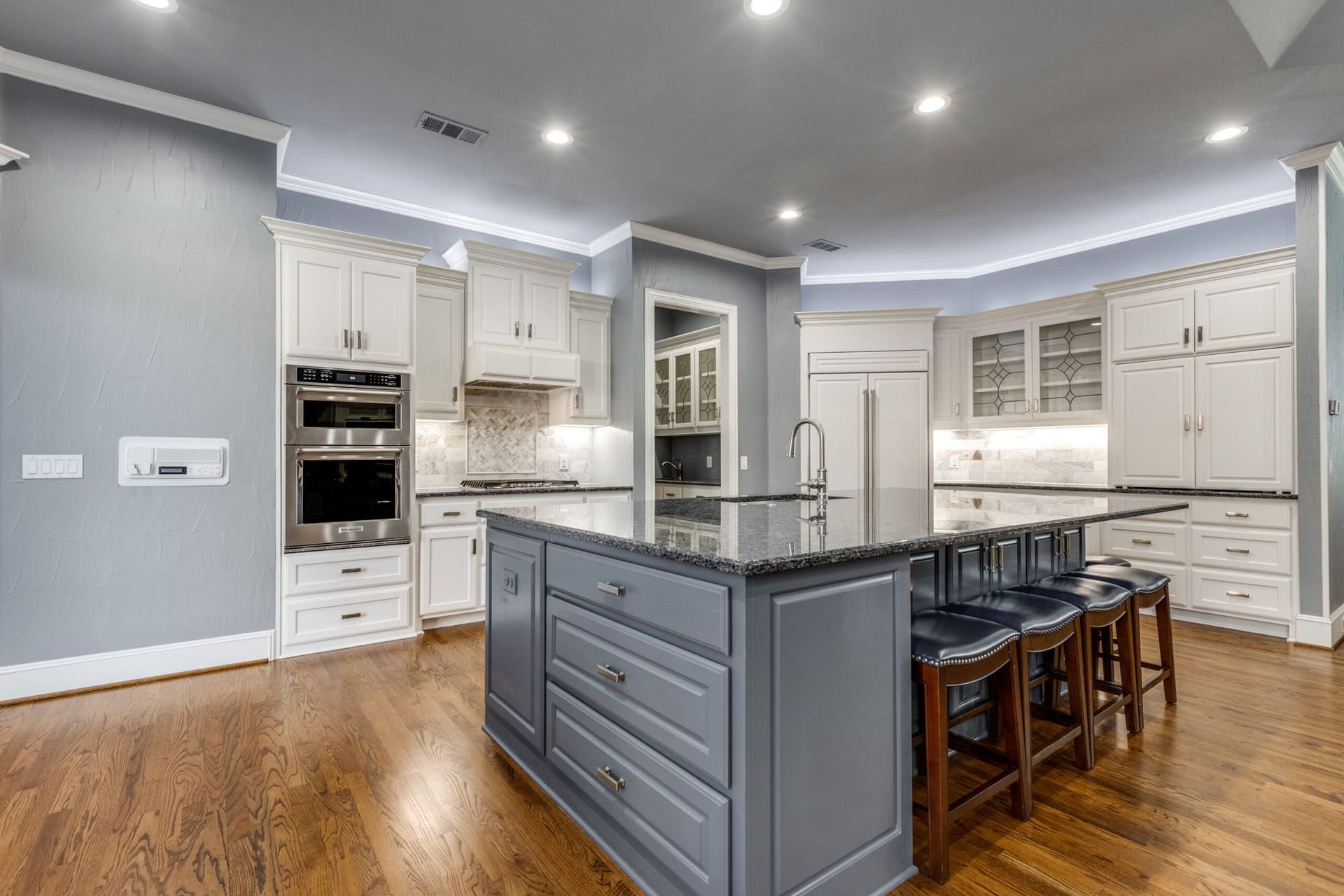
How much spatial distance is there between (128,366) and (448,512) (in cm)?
173

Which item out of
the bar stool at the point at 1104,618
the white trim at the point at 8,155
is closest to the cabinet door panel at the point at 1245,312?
the bar stool at the point at 1104,618

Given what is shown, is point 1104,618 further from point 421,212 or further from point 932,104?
point 421,212

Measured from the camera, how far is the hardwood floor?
164 cm

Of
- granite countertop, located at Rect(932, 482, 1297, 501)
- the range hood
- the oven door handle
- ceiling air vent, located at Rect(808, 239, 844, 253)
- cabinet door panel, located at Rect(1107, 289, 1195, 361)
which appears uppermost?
ceiling air vent, located at Rect(808, 239, 844, 253)

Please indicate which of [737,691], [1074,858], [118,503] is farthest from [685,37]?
A: [118,503]

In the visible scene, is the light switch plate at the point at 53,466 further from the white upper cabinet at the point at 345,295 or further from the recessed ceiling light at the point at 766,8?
the recessed ceiling light at the point at 766,8

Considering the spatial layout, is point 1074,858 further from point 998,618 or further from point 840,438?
point 840,438

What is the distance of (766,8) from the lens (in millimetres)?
2465

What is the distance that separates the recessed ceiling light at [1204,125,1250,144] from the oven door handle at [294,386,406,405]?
15.7 ft

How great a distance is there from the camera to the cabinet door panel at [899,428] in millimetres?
5633

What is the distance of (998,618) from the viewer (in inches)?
75.1

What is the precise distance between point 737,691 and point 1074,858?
1.20 m

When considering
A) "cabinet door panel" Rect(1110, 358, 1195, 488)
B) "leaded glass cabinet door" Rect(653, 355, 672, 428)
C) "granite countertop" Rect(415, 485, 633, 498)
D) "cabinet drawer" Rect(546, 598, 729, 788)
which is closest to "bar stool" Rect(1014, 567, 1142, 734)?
"cabinet drawer" Rect(546, 598, 729, 788)

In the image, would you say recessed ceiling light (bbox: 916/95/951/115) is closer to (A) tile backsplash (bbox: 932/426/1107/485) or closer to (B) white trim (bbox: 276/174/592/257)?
(B) white trim (bbox: 276/174/592/257)
